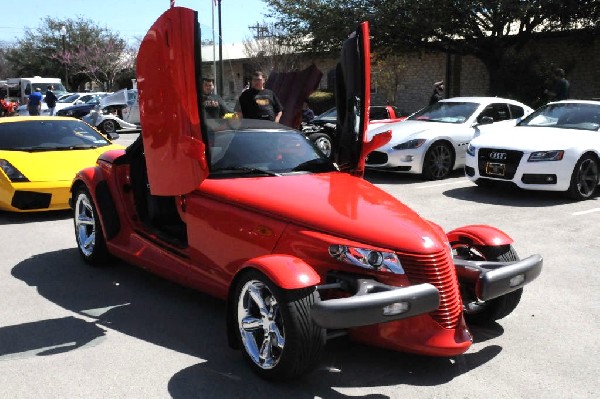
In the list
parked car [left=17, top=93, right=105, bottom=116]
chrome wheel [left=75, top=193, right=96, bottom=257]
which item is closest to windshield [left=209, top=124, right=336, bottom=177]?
chrome wheel [left=75, top=193, right=96, bottom=257]

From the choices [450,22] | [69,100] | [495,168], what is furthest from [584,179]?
[69,100]

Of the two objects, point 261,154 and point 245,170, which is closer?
point 245,170

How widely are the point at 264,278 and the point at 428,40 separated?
2398cm

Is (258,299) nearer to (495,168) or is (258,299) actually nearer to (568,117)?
(495,168)

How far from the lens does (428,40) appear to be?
84.6 feet

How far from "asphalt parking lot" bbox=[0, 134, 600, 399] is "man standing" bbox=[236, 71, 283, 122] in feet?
5.69

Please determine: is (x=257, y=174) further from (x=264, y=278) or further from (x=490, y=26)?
(x=490, y=26)

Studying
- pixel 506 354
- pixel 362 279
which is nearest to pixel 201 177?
pixel 362 279

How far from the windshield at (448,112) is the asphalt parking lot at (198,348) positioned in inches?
232

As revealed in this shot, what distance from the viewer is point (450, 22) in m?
23.3

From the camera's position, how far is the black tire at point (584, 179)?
909 centimetres

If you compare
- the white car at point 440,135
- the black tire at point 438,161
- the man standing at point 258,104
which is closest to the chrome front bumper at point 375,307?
the man standing at point 258,104

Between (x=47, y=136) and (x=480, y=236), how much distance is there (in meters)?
6.91

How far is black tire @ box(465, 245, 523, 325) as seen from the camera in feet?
14.0
